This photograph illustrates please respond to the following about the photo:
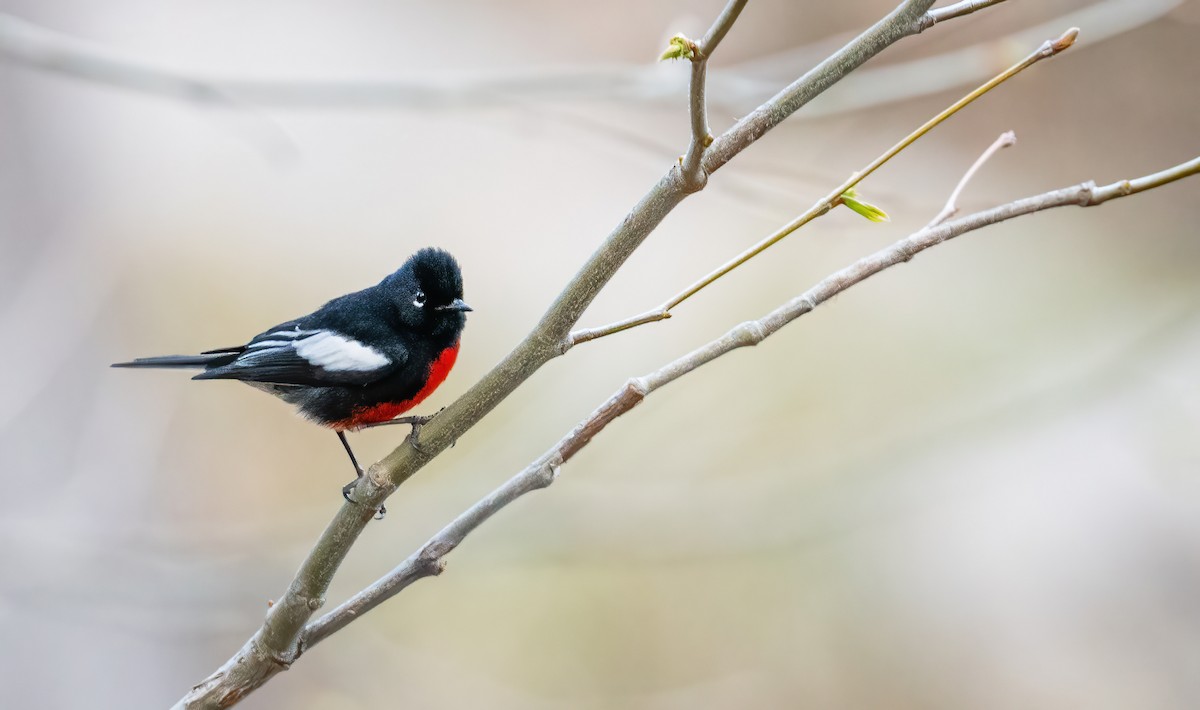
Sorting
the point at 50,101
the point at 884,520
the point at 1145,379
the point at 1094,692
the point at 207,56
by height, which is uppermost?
the point at 207,56

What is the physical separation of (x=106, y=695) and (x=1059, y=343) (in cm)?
492

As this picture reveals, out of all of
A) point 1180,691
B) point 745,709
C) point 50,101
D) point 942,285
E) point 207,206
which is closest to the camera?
point 1180,691

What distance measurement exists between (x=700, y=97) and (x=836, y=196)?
0.82ft

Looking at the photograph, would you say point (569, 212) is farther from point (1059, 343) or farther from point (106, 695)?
point (106, 695)

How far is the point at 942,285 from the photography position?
5594mm

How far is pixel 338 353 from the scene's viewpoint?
186cm

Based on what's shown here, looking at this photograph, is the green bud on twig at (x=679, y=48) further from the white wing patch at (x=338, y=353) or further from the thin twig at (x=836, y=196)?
the white wing patch at (x=338, y=353)

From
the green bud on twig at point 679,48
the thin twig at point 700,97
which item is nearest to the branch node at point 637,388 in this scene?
the thin twig at point 700,97

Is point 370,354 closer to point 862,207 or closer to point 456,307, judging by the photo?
point 456,307

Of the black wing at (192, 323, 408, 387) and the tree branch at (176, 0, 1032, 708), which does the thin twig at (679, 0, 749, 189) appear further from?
the black wing at (192, 323, 408, 387)

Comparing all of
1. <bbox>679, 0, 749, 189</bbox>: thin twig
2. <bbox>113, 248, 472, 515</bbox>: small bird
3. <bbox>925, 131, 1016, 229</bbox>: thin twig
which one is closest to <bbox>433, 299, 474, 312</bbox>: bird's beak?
<bbox>113, 248, 472, 515</bbox>: small bird

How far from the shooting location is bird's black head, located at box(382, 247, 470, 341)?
1.81m

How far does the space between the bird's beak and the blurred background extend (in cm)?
138

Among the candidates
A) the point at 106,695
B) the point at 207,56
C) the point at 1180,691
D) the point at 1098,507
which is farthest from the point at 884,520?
the point at 207,56
